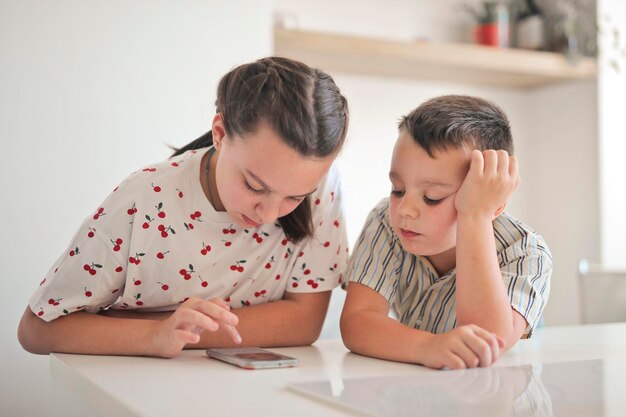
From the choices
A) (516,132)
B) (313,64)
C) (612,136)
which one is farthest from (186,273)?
(516,132)

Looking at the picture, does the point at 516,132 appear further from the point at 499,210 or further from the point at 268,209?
the point at 268,209

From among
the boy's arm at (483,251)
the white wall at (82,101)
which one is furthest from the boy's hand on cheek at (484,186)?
the white wall at (82,101)

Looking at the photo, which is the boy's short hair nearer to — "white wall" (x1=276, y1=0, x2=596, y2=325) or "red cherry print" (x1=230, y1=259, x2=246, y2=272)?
"red cherry print" (x1=230, y1=259, x2=246, y2=272)

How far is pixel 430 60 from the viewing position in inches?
115

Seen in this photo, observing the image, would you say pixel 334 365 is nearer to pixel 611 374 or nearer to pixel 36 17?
pixel 611 374

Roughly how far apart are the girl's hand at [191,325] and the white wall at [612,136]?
2.62m

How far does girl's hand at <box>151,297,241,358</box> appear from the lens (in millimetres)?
917

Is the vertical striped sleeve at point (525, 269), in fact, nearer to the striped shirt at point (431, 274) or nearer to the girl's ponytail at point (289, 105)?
the striped shirt at point (431, 274)

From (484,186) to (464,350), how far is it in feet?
0.81

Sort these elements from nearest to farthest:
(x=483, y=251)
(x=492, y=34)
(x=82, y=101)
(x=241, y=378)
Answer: (x=241, y=378) → (x=483, y=251) → (x=82, y=101) → (x=492, y=34)

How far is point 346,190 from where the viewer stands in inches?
124

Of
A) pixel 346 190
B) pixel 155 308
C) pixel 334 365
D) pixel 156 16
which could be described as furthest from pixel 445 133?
pixel 346 190

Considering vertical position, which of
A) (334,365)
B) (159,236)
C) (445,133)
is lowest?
(334,365)

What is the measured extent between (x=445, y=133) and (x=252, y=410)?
555 mm
